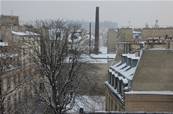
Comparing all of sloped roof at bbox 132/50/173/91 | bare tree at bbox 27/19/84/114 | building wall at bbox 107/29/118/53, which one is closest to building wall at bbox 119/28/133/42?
building wall at bbox 107/29/118/53

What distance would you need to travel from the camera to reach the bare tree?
28.7 meters

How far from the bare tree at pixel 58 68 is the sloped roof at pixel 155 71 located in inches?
252

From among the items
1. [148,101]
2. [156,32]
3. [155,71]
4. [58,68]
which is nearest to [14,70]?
[58,68]

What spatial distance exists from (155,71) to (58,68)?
798cm

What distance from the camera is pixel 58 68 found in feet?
95.6

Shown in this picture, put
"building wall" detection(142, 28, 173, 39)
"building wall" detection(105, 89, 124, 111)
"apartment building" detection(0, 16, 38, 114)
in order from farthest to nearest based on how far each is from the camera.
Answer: "building wall" detection(142, 28, 173, 39), "apartment building" detection(0, 16, 38, 114), "building wall" detection(105, 89, 124, 111)

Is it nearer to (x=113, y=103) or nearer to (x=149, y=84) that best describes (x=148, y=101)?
(x=149, y=84)

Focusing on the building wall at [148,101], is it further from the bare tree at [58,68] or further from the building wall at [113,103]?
the bare tree at [58,68]

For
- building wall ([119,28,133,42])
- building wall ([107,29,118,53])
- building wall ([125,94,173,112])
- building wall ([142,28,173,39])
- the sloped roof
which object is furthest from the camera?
building wall ([107,29,118,53])

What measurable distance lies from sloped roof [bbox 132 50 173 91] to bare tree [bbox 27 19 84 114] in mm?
6391

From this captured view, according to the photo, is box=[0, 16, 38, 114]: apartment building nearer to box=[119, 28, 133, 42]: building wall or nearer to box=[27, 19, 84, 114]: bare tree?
box=[27, 19, 84, 114]: bare tree

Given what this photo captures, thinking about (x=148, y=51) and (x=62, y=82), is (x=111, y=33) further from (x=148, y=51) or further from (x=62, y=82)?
(x=148, y=51)

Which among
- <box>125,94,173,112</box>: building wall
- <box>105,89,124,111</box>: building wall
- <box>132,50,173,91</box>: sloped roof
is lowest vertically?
<box>105,89,124,111</box>: building wall

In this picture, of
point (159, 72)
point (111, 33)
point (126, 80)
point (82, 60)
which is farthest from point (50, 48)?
point (111, 33)
